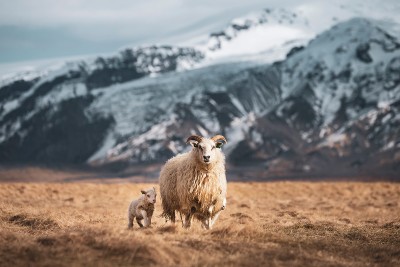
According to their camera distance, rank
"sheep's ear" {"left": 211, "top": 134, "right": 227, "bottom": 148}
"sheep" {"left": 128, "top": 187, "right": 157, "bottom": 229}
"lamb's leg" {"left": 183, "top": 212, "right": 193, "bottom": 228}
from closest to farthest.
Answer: "lamb's leg" {"left": 183, "top": 212, "right": 193, "bottom": 228} → "sheep" {"left": 128, "top": 187, "right": 157, "bottom": 229} → "sheep's ear" {"left": 211, "top": 134, "right": 227, "bottom": 148}

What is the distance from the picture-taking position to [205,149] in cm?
2033

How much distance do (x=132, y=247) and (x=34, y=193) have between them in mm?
32606

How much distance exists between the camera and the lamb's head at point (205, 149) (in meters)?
20.1

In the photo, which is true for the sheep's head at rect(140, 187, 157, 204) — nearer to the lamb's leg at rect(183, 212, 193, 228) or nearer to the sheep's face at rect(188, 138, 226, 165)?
the lamb's leg at rect(183, 212, 193, 228)

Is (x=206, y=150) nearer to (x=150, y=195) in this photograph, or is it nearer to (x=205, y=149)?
(x=205, y=149)

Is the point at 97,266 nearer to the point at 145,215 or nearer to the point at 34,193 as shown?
the point at 145,215

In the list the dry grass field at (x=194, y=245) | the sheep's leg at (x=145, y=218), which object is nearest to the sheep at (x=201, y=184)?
the sheep's leg at (x=145, y=218)

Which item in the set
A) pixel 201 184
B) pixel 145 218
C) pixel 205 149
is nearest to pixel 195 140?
pixel 205 149

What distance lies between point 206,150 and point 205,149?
7 cm

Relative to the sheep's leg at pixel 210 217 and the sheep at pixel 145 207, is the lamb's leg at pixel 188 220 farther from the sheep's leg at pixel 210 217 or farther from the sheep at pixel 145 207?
the sheep at pixel 145 207

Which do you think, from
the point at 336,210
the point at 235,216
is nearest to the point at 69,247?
the point at 235,216

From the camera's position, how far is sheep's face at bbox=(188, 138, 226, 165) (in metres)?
20.0

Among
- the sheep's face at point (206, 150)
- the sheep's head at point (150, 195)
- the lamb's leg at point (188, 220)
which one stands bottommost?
the lamb's leg at point (188, 220)

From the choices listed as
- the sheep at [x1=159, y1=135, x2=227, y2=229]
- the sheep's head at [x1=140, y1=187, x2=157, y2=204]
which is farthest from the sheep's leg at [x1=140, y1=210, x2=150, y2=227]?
the sheep at [x1=159, y1=135, x2=227, y2=229]
